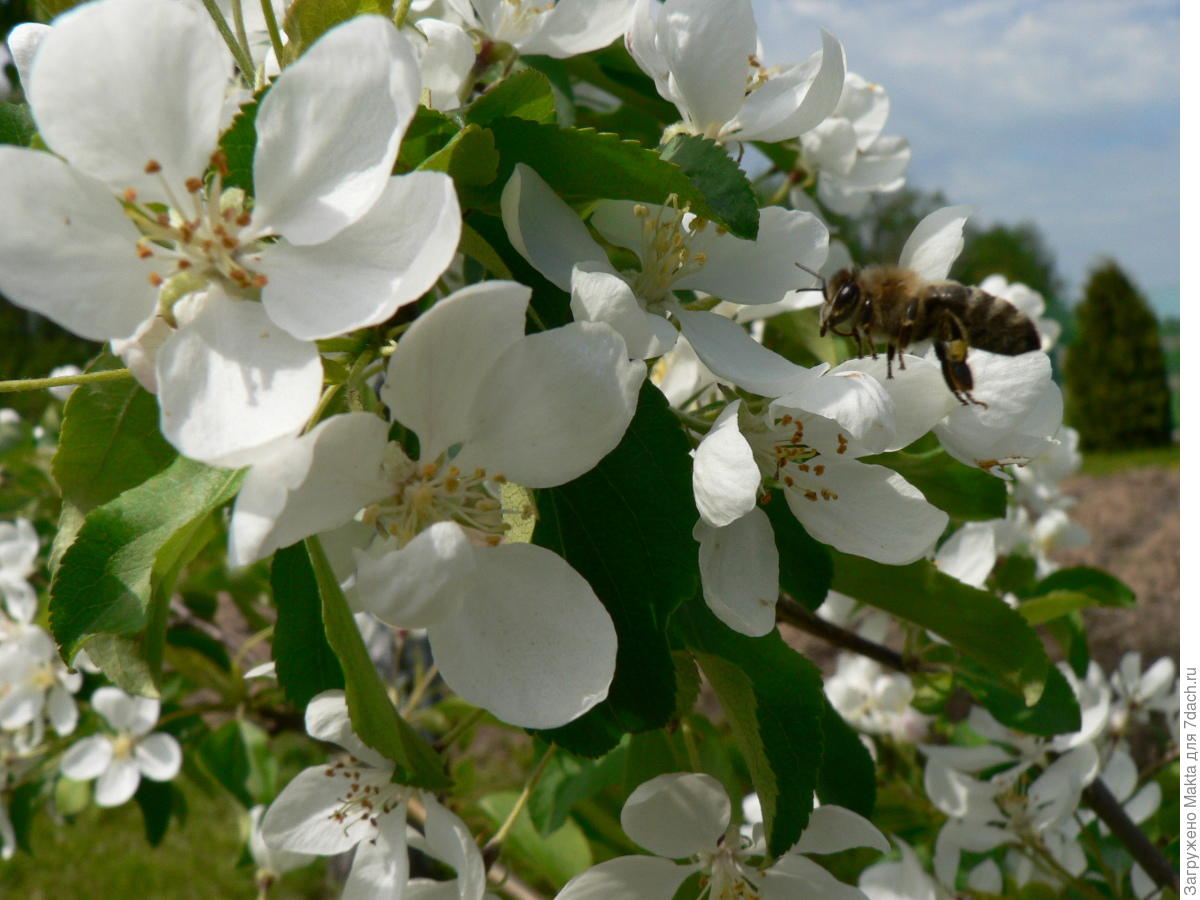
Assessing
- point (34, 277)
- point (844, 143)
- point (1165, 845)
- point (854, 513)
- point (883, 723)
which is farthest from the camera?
point (883, 723)

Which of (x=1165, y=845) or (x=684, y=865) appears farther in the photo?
(x=1165, y=845)

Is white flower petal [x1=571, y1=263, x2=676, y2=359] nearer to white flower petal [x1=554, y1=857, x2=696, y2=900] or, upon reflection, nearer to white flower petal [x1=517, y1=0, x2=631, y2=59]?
white flower petal [x1=517, y1=0, x2=631, y2=59]

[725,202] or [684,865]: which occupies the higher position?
[725,202]

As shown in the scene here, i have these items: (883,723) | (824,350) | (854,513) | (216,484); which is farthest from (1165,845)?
(216,484)

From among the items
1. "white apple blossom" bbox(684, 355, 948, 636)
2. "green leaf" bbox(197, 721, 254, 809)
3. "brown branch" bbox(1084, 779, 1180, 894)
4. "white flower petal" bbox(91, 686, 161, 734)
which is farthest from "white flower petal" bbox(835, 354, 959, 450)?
"white flower petal" bbox(91, 686, 161, 734)

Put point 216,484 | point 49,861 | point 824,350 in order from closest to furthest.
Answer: point 216,484 < point 824,350 < point 49,861

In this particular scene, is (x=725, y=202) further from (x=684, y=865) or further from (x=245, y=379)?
(x=684, y=865)

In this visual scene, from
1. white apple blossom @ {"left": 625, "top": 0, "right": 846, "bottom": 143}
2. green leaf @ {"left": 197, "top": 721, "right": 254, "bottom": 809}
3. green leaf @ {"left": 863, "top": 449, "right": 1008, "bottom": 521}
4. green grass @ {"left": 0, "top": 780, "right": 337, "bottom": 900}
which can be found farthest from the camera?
green grass @ {"left": 0, "top": 780, "right": 337, "bottom": 900}

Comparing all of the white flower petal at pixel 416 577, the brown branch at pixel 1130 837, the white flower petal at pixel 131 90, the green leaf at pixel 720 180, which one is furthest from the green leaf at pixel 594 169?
the brown branch at pixel 1130 837

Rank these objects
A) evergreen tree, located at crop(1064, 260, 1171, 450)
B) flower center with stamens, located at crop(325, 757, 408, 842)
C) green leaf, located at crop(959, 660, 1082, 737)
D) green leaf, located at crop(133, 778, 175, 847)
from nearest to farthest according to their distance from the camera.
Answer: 1. flower center with stamens, located at crop(325, 757, 408, 842)
2. green leaf, located at crop(959, 660, 1082, 737)
3. green leaf, located at crop(133, 778, 175, 847)
4. evergreen tree, located at crop(1064, 260, 1171, 450)
